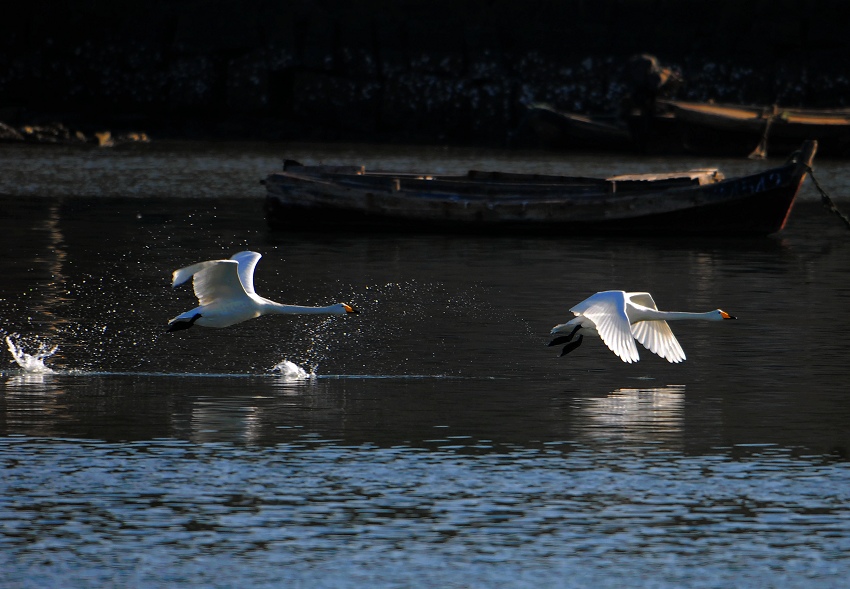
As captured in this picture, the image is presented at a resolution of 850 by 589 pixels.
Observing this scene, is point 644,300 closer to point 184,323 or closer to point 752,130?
point 184,323

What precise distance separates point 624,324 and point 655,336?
1551mm

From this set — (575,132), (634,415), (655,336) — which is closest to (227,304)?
(655,336)

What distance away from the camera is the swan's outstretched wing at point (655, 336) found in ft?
53.8

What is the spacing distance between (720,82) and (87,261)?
2043 inches

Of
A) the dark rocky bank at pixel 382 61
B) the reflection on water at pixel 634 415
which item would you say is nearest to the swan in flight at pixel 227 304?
the reflection on water at pixel 634 415

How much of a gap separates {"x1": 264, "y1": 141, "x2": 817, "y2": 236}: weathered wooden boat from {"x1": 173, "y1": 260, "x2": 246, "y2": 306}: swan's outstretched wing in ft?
53.4

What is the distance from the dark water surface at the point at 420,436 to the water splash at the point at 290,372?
153 millimetres

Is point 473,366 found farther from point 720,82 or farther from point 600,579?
point 720,82

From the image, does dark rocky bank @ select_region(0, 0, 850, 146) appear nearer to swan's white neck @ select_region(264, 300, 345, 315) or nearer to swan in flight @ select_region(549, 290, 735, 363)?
swan in flight @ select_region(549, 290, 735, 363)

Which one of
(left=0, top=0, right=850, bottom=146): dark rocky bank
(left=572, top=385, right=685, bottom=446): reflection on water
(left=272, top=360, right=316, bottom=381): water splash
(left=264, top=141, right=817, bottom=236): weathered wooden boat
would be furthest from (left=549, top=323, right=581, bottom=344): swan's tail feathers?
(left=0, top=0, right=850, bottom=146): dark rocky bank

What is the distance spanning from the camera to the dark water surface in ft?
33.6

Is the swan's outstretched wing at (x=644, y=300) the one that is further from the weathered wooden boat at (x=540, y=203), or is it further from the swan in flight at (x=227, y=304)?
the weathered wooden boat at (x=540, y=203)

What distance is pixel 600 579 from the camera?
388 inches

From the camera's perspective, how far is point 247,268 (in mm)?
16828
